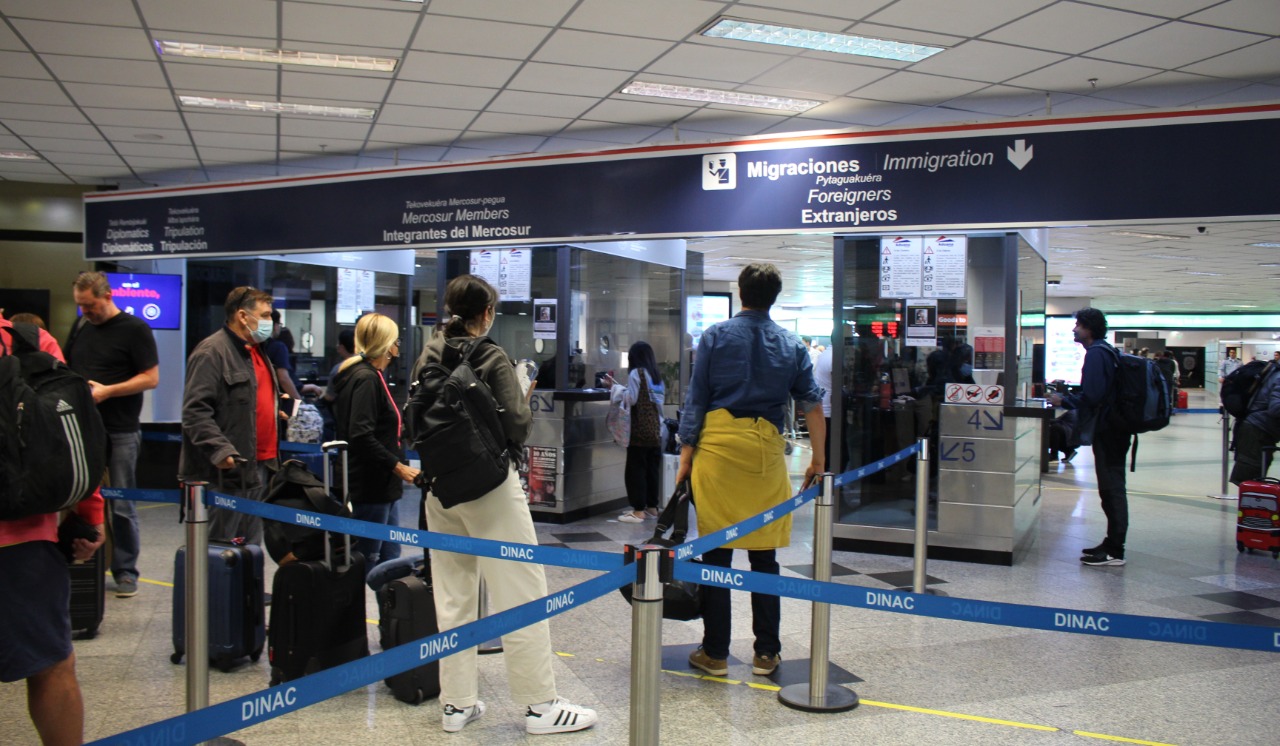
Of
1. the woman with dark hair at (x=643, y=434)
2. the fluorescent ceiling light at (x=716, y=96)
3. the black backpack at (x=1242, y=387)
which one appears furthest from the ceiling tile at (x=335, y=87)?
the black backpack at (x=1242, y=387)

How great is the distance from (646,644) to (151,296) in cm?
811

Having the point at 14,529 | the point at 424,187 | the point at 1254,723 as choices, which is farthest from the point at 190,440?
the point at 1254,723

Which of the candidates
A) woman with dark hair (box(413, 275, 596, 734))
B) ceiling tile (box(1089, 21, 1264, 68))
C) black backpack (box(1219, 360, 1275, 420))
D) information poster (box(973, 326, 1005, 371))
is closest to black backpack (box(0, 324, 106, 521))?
woman with dark hair (box(413, 275, 596, 734))

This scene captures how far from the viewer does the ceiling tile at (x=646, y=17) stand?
439 cm

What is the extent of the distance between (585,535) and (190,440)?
10.6 ft

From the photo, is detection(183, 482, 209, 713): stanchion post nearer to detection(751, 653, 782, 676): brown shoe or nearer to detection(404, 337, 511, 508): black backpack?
detection(404, 337, 511, 508): black backpack

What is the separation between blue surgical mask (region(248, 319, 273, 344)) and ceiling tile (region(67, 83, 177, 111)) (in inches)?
113

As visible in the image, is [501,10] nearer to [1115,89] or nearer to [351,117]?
[351,117]

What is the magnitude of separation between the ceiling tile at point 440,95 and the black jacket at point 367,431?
2587mm

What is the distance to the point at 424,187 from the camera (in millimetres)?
6777

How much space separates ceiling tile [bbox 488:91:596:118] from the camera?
6.05m

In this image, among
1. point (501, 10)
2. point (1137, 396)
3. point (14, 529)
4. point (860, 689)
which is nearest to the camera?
point (14, 529)

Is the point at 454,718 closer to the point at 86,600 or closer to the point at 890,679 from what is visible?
the point at 890,679

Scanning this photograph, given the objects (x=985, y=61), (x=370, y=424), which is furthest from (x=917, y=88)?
(x=370, y=424)
